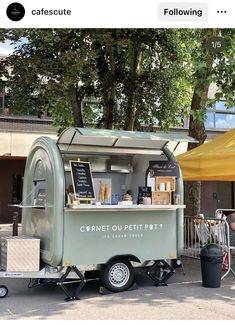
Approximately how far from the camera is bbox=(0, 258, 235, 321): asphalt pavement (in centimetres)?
611

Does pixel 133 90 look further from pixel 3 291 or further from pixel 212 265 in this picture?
pixel 3 291

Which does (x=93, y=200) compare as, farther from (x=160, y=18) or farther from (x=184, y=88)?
(x=184, y=88)

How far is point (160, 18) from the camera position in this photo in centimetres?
378

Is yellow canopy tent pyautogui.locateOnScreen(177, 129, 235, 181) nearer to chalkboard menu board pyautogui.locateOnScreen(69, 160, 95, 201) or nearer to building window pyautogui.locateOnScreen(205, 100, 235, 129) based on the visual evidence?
chalkboard menu board pyautogui.locateOnScreen(69, 160, 95, 201)

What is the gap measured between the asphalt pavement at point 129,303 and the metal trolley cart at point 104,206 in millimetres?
277

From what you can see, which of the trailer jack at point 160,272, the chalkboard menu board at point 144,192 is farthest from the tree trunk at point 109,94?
the trailer jack at point 160,272

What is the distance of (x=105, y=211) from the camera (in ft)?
24.2

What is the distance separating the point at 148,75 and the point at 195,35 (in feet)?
6.40

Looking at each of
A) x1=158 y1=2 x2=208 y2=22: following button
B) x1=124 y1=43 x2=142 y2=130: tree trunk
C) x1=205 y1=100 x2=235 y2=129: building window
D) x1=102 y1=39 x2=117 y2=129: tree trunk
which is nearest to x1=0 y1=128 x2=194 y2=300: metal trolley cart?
x1=158 y1=2 x2=208 y2=22: following button

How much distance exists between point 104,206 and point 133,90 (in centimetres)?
677

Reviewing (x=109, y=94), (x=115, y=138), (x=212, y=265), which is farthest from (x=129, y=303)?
(x=109, y=94)

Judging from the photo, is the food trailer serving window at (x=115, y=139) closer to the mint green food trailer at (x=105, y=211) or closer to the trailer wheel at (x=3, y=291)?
the mint green food trailer at (x=105, y=211)

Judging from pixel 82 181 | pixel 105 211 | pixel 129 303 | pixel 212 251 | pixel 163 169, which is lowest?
pixel 129 303

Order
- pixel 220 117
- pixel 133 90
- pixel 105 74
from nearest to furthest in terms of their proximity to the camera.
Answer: pixel 105 74 < pixel 133 90 < pixel 220 117
